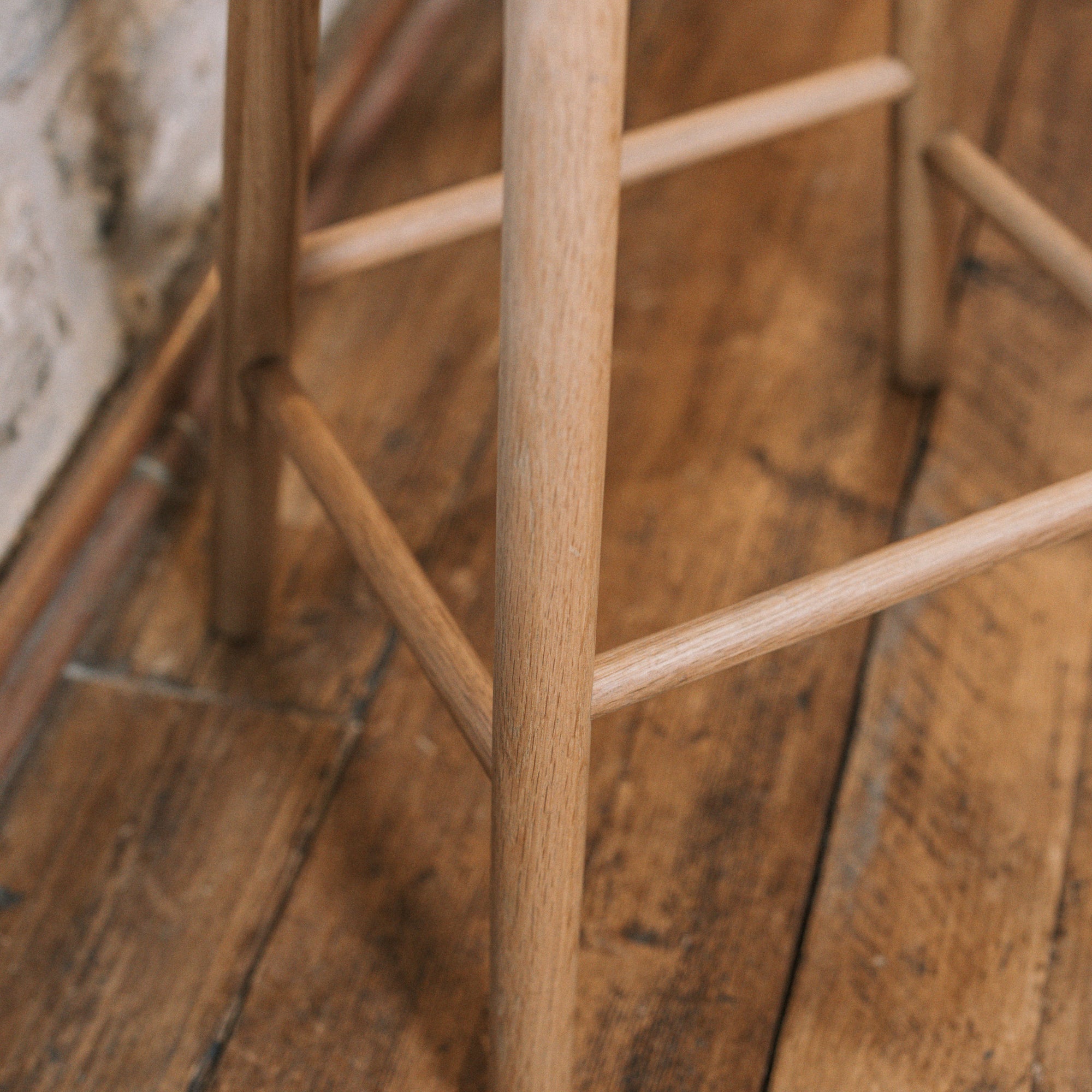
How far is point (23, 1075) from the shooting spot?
59cm

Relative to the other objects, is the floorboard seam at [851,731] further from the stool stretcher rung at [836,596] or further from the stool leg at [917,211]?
the stool stretcher rung at [836,596]

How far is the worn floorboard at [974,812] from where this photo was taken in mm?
607

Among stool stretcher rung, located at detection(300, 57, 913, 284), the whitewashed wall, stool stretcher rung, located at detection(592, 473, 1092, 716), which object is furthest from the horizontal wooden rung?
the whitewashed wall

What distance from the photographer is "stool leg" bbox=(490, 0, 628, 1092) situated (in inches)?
14.0

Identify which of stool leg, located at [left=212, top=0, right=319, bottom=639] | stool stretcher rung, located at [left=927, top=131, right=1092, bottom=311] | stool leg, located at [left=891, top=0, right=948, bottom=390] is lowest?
stool leg, located at [left=212, top=0, right=319, bottom=639]

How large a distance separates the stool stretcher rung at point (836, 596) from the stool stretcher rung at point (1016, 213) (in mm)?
198

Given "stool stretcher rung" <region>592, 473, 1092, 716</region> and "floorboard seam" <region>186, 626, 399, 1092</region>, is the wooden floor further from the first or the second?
"stool stretcher rung" <region>592, 473, 1092, 716</region>

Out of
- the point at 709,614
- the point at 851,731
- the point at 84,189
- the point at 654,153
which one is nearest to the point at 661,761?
the point at 851,731

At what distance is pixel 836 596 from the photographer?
50cm

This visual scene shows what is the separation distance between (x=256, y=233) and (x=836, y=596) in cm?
31

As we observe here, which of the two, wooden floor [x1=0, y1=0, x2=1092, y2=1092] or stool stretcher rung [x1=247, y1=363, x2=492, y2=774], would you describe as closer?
stool stretcher rung [x1=247, y1=363, x2=492, y2=774]

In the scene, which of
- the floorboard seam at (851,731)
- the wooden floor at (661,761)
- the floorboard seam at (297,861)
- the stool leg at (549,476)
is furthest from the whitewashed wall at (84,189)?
the floorboard seam at (851,731)

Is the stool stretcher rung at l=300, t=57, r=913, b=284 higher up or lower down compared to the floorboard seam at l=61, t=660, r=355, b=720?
higher up

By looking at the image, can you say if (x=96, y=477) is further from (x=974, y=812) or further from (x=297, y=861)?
(x=974, y=812)
